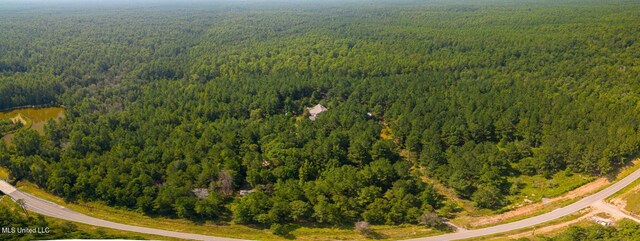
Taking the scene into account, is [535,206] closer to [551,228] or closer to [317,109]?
[551,228]

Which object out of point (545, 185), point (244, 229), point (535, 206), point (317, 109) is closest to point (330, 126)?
point (317, 109)

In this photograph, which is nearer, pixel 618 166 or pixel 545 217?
pixel 545 217

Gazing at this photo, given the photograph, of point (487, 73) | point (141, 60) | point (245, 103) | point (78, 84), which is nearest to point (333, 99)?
point (245, 103)

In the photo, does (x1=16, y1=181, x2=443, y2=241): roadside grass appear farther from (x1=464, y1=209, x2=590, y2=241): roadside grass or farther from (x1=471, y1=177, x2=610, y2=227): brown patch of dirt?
(x1=471, y1=177, x2=610, y2=227): brown patch of dirt

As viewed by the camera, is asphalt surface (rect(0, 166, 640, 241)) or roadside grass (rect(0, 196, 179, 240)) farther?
asphalt surface (rect(0, 166, 640, 241))

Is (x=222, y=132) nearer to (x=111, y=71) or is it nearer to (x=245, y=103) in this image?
(x=245, y=103)

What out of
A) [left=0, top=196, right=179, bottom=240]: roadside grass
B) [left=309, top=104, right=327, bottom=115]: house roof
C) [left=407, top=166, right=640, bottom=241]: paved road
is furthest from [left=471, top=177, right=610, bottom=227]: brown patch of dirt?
[left=309, top=104, right=327, bottom=115]: house roof

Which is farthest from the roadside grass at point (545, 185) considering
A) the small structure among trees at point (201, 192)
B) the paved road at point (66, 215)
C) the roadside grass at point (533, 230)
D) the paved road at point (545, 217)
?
the small structure among trees at point (201, 192)

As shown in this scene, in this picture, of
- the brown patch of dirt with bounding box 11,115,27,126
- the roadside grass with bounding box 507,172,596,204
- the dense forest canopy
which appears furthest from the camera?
the brown patch of dirt with bounding box 11,115,27,126
